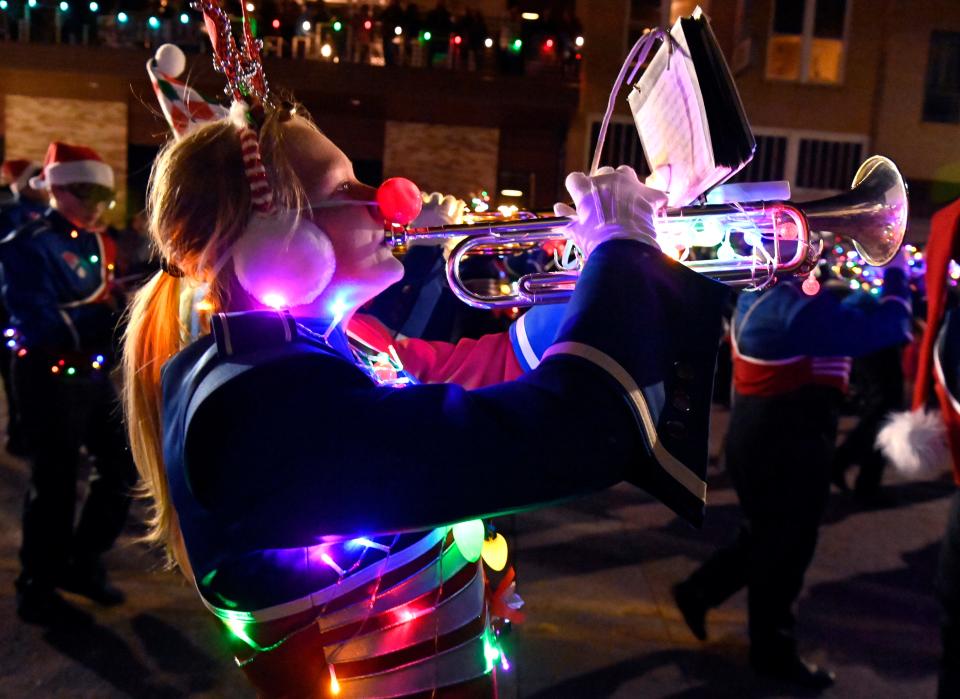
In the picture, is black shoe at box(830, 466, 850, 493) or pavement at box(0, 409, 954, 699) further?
black shoe at box(830, 466, 850, 493)

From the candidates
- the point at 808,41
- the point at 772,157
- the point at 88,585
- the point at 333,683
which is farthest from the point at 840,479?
the point at 808,41

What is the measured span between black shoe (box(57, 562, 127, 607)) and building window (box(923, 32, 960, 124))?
53.0 feet

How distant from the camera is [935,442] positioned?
2961mm

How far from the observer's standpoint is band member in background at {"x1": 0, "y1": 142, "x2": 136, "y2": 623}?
3.56m

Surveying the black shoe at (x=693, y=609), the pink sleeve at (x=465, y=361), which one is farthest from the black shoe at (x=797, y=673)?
the pink sleeve at (x=465, y=361)

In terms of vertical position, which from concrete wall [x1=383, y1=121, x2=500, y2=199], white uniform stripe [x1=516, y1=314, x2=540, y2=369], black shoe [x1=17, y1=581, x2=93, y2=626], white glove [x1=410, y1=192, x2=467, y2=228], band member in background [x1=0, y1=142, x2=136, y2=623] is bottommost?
black shoe [x1=17, y1=581, x2=93, y2=626]

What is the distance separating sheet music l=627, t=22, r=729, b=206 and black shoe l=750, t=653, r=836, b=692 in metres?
2.54

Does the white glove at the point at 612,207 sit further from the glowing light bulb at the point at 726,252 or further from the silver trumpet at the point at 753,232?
the glowing light bulb at the point at 726,252

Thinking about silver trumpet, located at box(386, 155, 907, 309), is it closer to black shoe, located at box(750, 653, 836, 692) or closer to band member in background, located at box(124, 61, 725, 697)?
Result: band member in background, located at box(124, 61, 725, 697)

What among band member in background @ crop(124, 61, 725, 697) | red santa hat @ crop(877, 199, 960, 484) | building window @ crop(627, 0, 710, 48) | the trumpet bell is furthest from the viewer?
building window @ crop(627, 0, 710, 48)

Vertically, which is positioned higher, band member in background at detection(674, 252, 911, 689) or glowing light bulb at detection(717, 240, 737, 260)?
glowing light bulb at detection(717, 240, 737, 260)

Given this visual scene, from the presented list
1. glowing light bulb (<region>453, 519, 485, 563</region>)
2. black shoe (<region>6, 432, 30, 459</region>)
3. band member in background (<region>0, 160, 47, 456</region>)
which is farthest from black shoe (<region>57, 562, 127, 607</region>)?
glowing light bulb (<region>453, 519, 485, 563</region>)

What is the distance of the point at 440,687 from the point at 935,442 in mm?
2353

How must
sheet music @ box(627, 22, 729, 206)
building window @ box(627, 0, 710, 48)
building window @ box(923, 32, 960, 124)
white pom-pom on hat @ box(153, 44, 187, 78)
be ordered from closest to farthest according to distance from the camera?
sheet music @ box(627, 22, 729, 206) → white pom-pom on hat @ box(153, 44, 187, 78) → building window @ box(627, 0, 710, 48) → building window @ box(923, 32, 960, 124)
